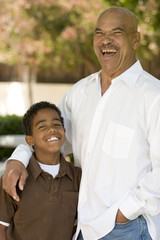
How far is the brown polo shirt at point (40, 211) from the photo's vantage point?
2.92 meters

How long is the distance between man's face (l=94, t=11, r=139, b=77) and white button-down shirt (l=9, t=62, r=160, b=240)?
0.08 meters

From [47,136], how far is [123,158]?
1.88 feet

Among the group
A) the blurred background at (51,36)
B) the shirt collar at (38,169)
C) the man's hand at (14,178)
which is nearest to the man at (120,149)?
the man's hand at (14,178)

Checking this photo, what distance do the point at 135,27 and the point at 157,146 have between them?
0.82 metres

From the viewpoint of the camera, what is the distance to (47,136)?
310cm

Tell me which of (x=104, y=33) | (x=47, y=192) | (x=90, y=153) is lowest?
(x=47, y=192)

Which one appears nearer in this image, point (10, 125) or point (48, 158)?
point (48, 158)

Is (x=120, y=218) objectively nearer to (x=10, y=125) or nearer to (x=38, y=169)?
(x=38, y=169)

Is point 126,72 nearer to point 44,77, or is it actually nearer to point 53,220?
point 53,220

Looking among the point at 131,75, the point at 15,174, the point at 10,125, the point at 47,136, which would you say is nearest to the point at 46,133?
the point at 47,136

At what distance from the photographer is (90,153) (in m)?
2.91

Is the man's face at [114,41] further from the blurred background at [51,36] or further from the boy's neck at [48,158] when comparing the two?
the blurred background at [51,36]

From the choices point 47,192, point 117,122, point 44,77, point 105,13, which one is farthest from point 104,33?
point 44,77

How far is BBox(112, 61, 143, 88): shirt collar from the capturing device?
287 centimetres
